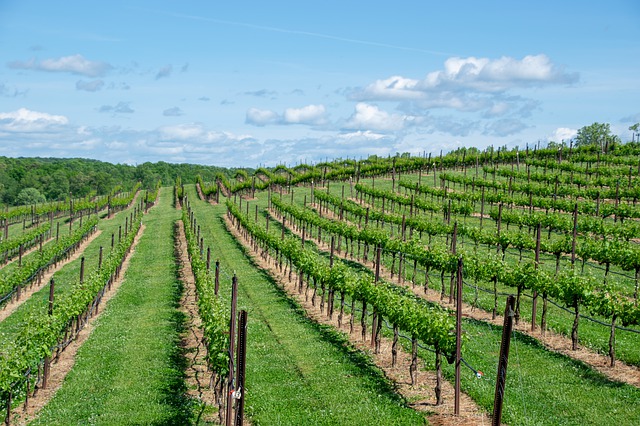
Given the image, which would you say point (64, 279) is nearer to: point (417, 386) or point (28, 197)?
point (417, 386)

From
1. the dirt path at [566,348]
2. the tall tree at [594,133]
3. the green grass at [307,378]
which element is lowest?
the green grass at [307,378]

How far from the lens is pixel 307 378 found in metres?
17.4

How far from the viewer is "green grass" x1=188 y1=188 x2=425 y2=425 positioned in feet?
48.2

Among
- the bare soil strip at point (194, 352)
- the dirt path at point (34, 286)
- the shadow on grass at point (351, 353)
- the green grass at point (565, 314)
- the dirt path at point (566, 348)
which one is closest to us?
the shadow on grass at point (351, 353)

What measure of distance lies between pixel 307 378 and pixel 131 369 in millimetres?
5620

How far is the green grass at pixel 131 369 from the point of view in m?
15.5

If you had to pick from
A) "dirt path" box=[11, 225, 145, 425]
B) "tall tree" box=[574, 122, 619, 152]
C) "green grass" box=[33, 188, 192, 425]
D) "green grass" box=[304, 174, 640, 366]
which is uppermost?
"tall tree" box=[574, 122, 619, 152]

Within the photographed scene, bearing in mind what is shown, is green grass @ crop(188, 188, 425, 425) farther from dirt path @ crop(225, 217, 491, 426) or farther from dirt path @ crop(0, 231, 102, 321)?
dirt path @ crop(0, 231, 102, 321)

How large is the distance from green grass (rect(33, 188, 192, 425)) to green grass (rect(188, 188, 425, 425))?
2.16 meters

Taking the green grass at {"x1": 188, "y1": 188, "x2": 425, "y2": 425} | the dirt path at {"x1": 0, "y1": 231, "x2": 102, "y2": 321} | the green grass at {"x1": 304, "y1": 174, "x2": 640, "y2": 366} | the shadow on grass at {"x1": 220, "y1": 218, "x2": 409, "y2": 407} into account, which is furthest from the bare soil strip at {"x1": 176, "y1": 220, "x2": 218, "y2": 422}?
the green grass at {"x1": 304, "y1": 174, "x2": 640, "y2": 366}

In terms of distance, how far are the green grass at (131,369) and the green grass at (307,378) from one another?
7.10 feet

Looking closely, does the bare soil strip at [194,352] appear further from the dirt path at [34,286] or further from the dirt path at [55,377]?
the dirt path at [34,286]

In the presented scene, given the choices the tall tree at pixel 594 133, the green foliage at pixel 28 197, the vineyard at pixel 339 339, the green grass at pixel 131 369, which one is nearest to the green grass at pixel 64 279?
the vineyard at pixel 339 339

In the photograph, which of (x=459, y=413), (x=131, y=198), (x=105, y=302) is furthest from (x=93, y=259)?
(x=131, y=198)
